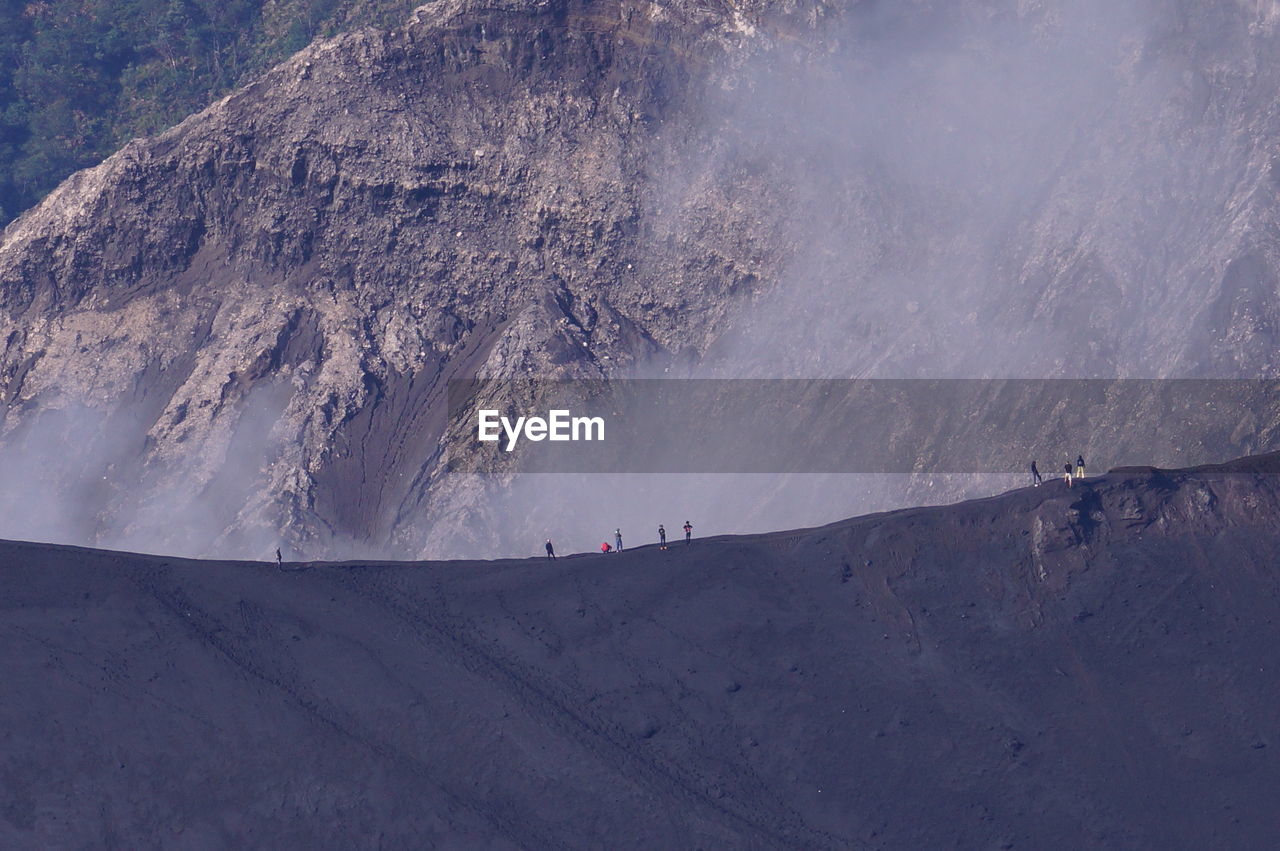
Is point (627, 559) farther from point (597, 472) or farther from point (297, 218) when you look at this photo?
point (297, 218)

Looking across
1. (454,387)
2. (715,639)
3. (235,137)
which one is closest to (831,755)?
(715,639)

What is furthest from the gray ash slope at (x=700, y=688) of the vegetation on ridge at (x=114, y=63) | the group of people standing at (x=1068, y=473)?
the vegetation on ridge at (x=114, y=63)

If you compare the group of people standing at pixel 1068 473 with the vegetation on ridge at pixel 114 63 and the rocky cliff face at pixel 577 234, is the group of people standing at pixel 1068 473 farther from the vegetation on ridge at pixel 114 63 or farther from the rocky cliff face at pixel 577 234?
the vegetation on ridge at pixel 114 63

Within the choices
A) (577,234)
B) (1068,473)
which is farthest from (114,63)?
(1068,473)

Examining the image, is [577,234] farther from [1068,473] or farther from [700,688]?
[700,688]

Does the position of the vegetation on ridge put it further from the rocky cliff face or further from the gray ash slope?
the gray ash slope
